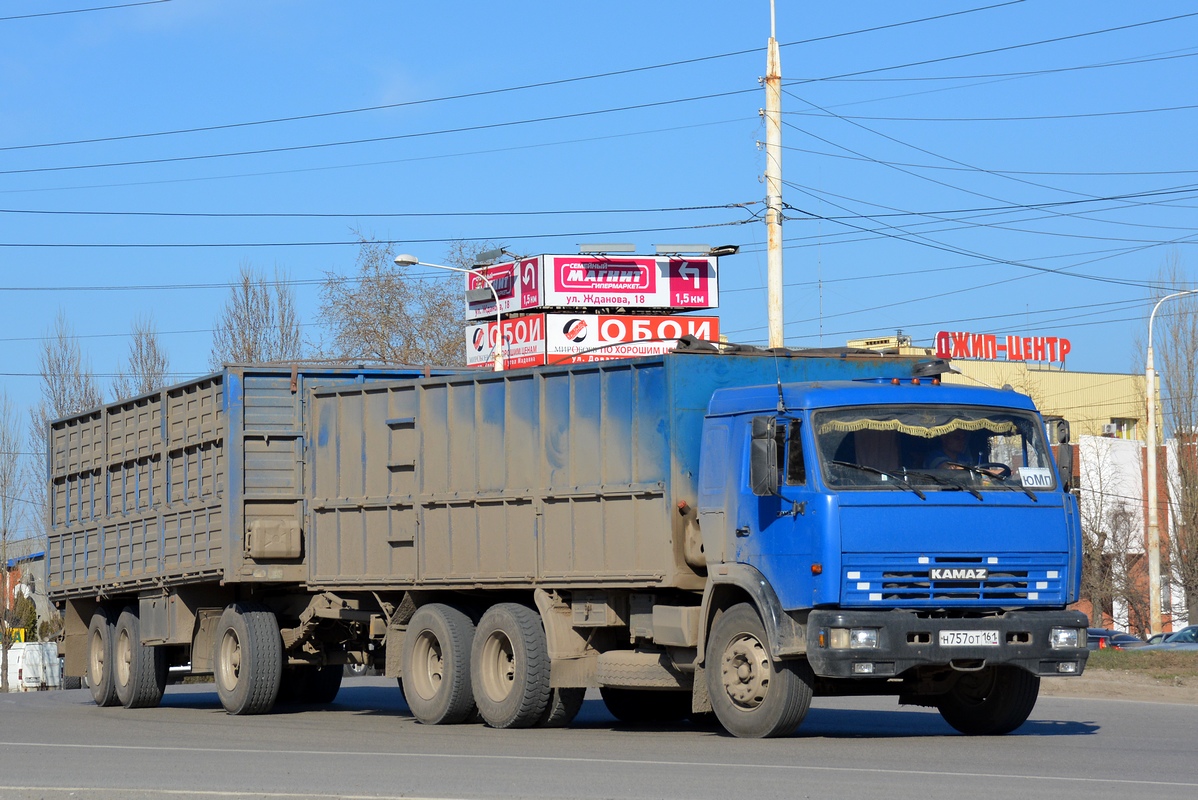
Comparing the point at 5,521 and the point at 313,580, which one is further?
the point at 5,521

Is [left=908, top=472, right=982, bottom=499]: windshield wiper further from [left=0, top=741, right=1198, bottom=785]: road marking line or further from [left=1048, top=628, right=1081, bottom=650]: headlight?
[left=0, top=741, right=1198, bottom=785]: road marking line

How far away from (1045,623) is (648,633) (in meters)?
3.35

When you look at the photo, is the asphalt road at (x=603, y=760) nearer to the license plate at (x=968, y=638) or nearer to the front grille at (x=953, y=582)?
the license plate at (x=968, y=638)

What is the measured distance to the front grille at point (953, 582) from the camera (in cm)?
1240

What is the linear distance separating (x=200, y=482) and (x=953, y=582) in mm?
9534

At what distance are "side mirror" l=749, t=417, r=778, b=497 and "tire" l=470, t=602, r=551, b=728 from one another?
10.6 feet

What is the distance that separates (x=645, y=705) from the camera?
54.3 feet

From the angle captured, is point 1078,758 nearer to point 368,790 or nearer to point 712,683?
point 712,683

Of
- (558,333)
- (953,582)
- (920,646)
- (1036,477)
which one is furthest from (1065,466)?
(558,333)

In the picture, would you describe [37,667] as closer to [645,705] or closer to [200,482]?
[200,482]

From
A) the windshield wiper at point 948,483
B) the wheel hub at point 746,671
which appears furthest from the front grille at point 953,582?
the wheel hub at point 746,671

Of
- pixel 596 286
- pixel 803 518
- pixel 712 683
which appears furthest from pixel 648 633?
pixel 596 286

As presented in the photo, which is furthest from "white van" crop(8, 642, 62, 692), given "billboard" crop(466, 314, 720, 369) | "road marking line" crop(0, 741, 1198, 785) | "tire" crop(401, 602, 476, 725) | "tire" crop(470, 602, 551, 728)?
"tire" crop(470, 602, 551, 728)

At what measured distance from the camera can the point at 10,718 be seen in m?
19.1
